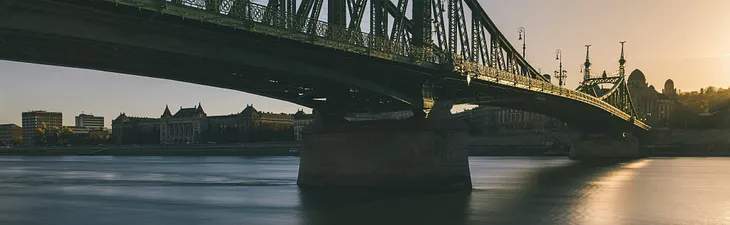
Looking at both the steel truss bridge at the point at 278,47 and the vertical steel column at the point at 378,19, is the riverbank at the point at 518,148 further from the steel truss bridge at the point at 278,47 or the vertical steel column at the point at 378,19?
the vertical steel column at the point at 378,19

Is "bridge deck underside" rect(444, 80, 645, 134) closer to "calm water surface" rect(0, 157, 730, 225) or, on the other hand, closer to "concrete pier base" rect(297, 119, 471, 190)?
"concrete pier base" rect(297, 119, 471, 190)

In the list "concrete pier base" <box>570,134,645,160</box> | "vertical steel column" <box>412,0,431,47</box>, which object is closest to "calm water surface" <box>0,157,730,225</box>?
"vertical steel column" <box>412,0,431,47</box>

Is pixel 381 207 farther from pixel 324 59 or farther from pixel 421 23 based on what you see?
pixel 421 23

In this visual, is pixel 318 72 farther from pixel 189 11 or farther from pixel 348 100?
pixel 189 11

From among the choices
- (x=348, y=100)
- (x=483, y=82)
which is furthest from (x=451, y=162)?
(x=483, y=82)

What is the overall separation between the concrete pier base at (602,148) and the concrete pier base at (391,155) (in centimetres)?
7177

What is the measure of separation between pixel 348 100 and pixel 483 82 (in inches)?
529

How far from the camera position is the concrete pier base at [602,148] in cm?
11362

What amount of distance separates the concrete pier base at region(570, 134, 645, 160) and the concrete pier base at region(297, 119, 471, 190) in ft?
235

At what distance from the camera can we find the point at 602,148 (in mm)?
114438

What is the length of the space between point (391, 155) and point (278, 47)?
1494 centimetres

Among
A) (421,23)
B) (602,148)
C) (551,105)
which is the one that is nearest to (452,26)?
(421,23)

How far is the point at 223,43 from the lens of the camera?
32406 millimetres

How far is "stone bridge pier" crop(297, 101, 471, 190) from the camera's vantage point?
45969mm
